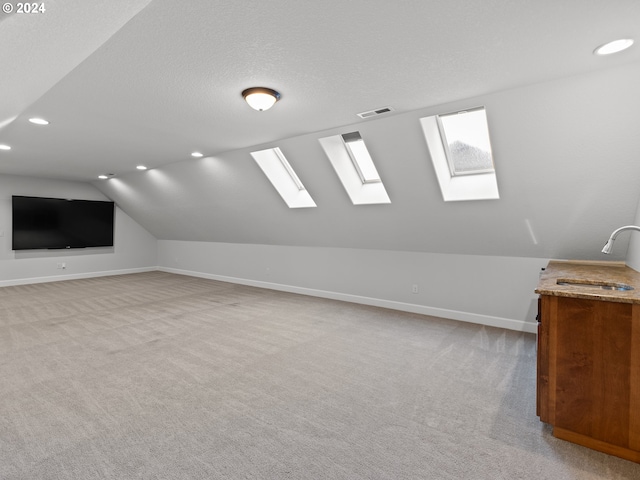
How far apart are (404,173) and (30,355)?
4309 millimetres

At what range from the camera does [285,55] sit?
218 cm

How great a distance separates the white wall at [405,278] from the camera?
4.12 m

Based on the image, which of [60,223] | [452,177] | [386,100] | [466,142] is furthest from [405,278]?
[60,223]

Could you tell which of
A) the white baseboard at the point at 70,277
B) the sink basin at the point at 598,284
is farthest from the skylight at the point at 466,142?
the white baseboard at the point at 70,277

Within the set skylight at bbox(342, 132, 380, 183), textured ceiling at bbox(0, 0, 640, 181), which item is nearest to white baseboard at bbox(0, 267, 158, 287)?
textured ceiling at bbox(0, 0, 640, 181)

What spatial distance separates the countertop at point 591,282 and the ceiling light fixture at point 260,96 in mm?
2419

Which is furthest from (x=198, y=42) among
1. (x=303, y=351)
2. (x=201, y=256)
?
(x=201, y=256)

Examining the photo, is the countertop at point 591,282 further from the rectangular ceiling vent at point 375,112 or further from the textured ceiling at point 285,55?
the rectangular ceiling vent at point 375,112

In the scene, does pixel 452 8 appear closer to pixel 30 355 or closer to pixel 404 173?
pixel 404 173

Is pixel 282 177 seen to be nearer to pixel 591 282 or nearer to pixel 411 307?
pixel 411 307

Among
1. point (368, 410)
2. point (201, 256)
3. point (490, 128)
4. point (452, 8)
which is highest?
point (452, 8)

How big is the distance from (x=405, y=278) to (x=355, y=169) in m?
1.83

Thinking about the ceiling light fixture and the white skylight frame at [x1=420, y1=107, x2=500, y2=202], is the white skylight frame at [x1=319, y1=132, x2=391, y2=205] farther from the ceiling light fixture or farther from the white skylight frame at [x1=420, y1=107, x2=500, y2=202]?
the ceiling light fixture

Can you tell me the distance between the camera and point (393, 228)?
4.64 metres
